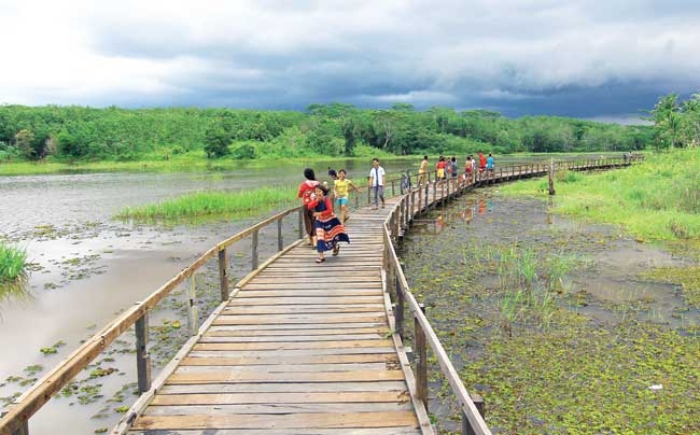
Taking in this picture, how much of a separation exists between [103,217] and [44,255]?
7.87 meters

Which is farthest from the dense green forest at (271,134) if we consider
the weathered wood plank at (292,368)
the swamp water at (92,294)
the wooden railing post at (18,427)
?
the wooden railing post at (18,427)

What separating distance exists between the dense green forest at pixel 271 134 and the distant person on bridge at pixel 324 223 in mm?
39293

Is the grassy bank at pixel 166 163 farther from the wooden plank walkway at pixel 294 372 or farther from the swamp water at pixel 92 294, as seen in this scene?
the wooden plank walkway at pixel 294 372

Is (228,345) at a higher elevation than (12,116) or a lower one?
lower

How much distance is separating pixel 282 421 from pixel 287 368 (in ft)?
3.39

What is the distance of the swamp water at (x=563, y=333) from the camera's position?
5762 mm

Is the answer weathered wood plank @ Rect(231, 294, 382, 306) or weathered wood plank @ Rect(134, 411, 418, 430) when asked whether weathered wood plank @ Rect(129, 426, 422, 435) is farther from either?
weathered wood plank @ Rect(231, 294, 382, 306)

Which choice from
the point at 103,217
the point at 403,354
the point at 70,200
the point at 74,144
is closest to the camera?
the point at 403,354

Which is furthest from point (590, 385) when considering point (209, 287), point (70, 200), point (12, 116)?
point (12, 116)

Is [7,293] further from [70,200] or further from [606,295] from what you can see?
[70,200]

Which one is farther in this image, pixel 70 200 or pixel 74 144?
pixel 74 144

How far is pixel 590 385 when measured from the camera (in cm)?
632

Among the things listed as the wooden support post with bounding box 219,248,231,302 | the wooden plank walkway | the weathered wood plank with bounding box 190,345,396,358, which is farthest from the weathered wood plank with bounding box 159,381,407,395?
the wooden support post with bounding box 219,248,231,302

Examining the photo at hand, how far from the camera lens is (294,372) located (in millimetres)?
5082
